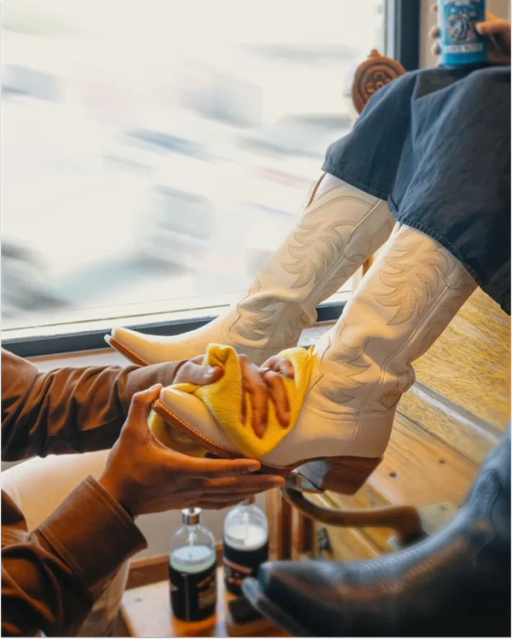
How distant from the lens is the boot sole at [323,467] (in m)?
0.56

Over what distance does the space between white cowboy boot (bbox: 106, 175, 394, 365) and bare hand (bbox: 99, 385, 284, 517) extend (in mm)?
147

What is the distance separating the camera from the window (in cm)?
111

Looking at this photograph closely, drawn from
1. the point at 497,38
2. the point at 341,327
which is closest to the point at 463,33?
the point at 497,38

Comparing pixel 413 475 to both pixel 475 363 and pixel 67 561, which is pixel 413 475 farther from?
pixel 67 561

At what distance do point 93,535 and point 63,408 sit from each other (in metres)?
0.21

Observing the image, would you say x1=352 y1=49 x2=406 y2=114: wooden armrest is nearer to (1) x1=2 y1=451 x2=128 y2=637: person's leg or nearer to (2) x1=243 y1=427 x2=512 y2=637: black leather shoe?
(2) x1=243 y1=427 x2=512 y2=637: black leather shoe

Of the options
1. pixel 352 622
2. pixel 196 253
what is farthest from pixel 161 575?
pixel 352 622

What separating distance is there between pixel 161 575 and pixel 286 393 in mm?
763

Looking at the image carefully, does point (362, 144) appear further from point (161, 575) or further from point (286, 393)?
point (161, 575)

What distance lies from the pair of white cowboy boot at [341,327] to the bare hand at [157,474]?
18mm

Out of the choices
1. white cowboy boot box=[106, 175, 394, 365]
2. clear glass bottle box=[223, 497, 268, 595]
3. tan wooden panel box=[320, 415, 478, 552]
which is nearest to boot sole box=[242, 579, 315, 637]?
tan wooden panel box=[320, 415, 478, 552]

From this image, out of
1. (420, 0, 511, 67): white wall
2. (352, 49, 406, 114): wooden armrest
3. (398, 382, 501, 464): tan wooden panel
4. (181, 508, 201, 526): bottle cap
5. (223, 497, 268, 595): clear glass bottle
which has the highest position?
(420, 0, 511, 67): white wall

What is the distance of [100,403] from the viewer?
2.42ft

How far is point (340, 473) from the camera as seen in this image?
644 millimetres
